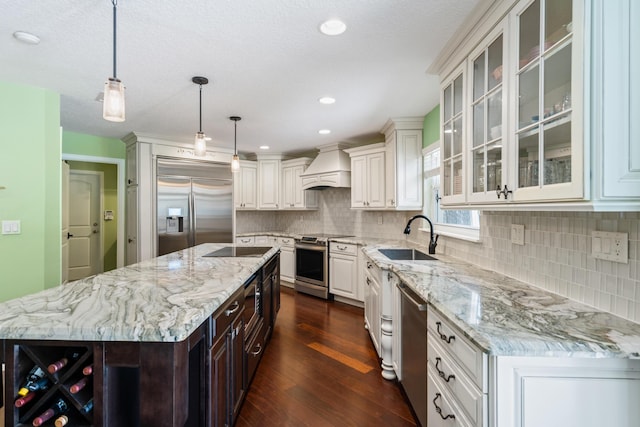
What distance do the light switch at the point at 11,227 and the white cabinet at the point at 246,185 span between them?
3.03 metres

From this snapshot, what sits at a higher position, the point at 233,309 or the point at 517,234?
the point at 517,234

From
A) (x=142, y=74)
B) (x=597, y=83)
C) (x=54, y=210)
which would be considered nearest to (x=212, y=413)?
(x=597, y=83)

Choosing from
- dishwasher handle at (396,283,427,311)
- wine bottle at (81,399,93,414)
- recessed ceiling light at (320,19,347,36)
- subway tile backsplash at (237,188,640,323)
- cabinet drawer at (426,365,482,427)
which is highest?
recessed ceiling light at (320,19,347,36)

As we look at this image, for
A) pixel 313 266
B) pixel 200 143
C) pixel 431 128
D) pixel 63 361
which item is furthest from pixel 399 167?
pixel 63 361

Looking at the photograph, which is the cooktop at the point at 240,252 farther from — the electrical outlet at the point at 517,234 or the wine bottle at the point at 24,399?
the electrical outlet at the point at 517,234

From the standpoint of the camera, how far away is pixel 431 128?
3473 millimetres

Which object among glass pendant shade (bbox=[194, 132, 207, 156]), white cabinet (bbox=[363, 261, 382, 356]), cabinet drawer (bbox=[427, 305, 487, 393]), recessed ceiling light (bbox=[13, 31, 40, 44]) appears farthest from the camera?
white cabinet (bbox=[363, 261, 382, 356])

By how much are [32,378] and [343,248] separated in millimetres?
3546

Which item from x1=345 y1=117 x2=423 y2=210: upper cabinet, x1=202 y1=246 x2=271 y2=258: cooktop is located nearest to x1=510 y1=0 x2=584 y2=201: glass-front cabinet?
x1=202 y1=246 x2=271 y2=258: cooktop

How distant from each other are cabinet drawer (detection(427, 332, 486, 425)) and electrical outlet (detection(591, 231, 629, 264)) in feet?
2.40

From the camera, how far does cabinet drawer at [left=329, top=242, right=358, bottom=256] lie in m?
4.29

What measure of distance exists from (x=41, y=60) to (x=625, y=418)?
3.74 metres

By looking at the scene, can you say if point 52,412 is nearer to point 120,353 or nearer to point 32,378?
point 32,378

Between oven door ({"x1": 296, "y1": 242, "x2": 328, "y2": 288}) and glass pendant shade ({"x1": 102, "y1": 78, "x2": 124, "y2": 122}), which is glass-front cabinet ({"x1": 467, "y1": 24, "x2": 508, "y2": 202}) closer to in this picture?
glass pendant shade ({"x1": 102, "y1": 78, "x2": 124, "y2": 122})
